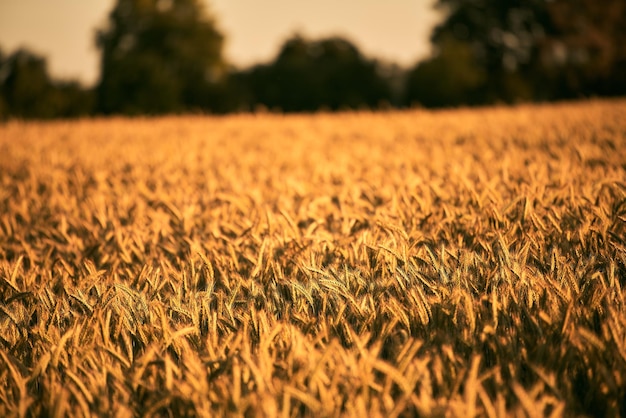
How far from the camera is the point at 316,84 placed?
34.9 metres

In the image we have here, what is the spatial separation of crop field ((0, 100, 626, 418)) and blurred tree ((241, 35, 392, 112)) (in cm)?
2934

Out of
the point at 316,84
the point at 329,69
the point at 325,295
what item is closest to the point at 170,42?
the point at 316,84

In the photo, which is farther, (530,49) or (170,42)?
(530,49)

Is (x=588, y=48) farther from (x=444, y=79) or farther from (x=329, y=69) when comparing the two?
(x=329, y=69)

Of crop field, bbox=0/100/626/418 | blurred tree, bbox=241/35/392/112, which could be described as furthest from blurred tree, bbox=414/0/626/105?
crop field, bbox=0/100/626/418

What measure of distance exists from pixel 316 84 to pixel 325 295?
34688 mm

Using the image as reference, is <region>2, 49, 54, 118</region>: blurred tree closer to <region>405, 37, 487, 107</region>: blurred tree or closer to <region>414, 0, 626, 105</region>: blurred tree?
<region>405, 37, 487, 107</region>: blurred tree

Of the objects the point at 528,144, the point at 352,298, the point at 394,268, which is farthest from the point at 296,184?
the point at 528,144

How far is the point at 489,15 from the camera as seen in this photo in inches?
1715

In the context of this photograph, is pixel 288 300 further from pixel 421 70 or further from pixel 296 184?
pixel 421 70

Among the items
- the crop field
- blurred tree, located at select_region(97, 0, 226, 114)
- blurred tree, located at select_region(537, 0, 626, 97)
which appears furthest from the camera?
blurred tree, located at select_region(97, 0, 226, 114)

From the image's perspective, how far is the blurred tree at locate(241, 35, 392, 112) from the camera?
3328cm

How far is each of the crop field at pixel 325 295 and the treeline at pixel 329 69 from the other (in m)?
18.3

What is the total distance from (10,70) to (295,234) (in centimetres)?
3155
